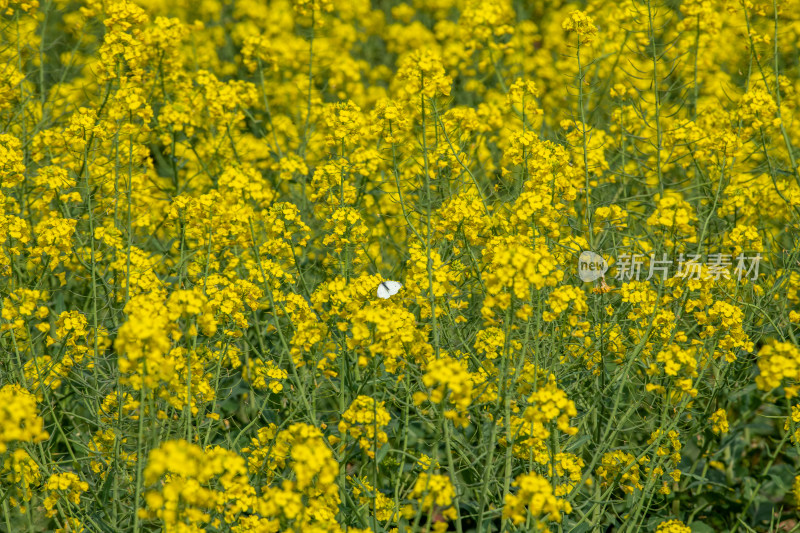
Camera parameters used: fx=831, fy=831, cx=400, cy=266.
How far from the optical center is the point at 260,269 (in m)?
3.71

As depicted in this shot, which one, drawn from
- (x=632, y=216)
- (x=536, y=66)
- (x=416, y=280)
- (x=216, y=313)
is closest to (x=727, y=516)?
(x=632, y=216)

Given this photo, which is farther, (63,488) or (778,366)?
(63,488)

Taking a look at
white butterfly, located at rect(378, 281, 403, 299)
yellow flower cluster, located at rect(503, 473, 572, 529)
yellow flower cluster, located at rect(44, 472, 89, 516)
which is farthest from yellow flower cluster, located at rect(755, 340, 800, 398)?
yellow flower cluster, located at rect(44, 472, 89, 516)

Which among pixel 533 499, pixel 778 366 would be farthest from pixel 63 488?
pixel 778 366

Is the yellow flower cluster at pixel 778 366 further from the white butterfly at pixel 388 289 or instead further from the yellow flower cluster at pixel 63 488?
the yellow flower cluster at pixel 63 488

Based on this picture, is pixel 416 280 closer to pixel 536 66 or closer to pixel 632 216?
pixel 632 216

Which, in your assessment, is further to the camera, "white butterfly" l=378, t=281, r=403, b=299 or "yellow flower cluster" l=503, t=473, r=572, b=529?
"white butterfly" l=378, t=281, r=403, b=299

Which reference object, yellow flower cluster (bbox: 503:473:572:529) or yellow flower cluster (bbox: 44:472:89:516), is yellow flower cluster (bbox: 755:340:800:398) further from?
yellow flower cluster (bbox: 44:472:89:516)

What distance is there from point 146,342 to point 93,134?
1.90m

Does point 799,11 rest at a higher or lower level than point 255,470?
higher

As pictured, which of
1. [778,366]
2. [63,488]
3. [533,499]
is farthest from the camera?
[63,488]

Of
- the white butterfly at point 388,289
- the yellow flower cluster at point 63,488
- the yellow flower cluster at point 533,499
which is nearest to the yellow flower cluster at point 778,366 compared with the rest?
the yellow flower cluster at point 533,499

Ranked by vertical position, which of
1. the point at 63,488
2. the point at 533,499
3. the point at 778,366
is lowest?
the point at 63,488

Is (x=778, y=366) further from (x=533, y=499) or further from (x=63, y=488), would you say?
(x=63, y=488)
